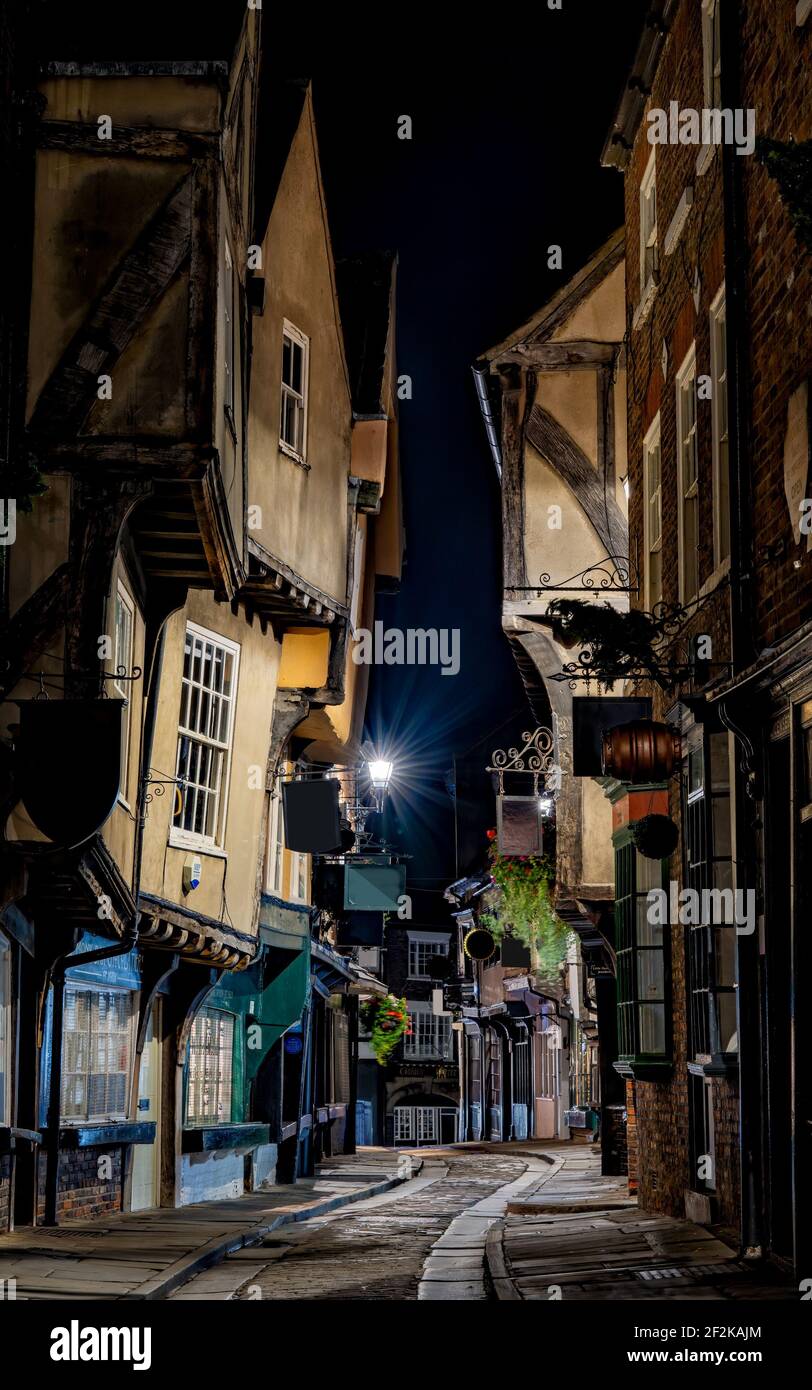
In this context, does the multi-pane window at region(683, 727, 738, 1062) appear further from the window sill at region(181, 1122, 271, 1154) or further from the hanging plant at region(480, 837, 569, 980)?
the hanging plant at region(480, 837, 569, 980)

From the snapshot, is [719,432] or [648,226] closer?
[719,432]

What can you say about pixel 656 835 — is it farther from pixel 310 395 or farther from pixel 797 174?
pixel 310 395

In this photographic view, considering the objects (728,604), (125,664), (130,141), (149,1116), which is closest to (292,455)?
(125,664)

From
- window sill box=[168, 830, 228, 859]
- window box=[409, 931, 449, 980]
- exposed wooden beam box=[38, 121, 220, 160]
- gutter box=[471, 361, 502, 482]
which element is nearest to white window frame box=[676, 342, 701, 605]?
exposed wooden beam box=[38, 121, 220, 160]

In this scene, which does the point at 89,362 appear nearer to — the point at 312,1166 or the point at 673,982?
the point at 673,982

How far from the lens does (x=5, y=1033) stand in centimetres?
1357

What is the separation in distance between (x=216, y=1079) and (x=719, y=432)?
1248cm

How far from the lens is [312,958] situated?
96.1 ft

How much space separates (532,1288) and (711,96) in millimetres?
9511

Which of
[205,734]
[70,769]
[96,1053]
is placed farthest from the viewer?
[205,734]

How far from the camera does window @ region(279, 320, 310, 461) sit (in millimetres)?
20125

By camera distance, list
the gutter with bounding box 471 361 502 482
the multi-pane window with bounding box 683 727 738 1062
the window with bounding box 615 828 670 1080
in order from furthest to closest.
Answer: the gutter with bounding box 471 361 502 482 → the window with bounding box 615 828 670 1080 → the multi-pane window with bounding box 683 727 738 1062

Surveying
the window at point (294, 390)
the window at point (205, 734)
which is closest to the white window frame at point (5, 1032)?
the window at point (205, 734)

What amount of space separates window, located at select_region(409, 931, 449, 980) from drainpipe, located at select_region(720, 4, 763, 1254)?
61.0 m
